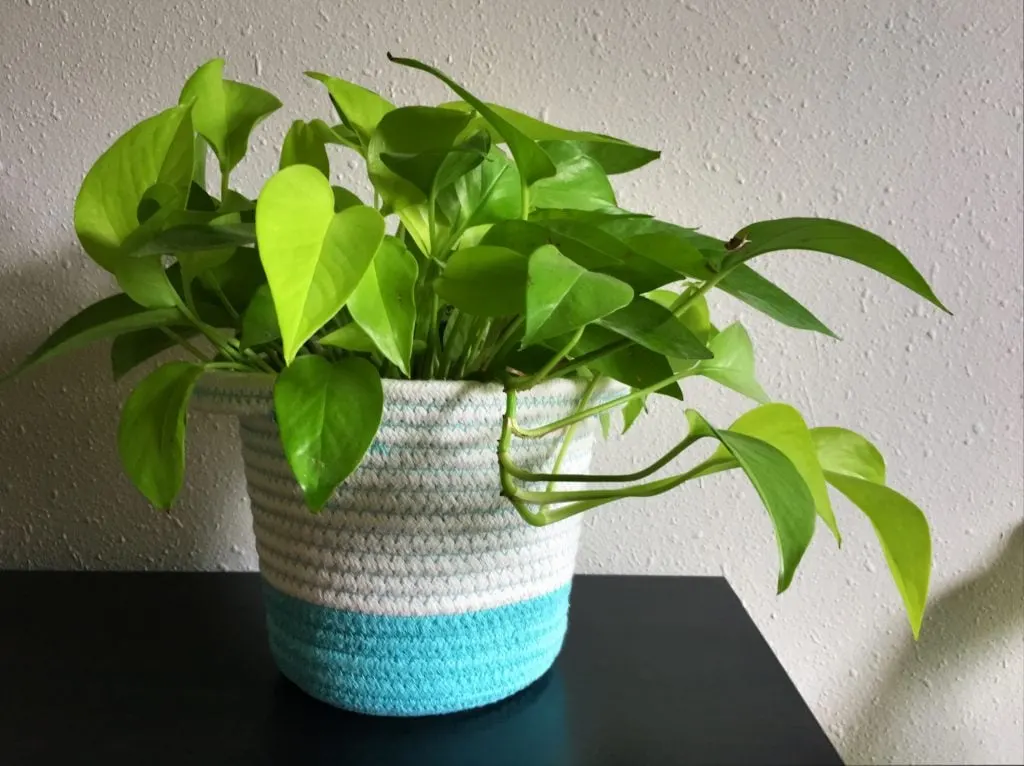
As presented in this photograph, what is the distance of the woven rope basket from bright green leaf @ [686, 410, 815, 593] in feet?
0.45

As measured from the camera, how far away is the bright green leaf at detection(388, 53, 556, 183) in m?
0.43

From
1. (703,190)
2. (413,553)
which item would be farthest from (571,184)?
(703,190)

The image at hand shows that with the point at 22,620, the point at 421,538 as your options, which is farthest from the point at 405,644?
the point at 22,620

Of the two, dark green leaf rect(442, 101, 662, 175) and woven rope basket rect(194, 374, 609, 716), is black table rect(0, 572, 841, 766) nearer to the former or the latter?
woven rope basket rect(194, 374, 609, 716)

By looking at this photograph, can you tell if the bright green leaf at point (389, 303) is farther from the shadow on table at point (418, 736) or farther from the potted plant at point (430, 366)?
the shadow on table at point (418, 736)

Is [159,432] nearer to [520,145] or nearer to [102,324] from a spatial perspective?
[102,324]

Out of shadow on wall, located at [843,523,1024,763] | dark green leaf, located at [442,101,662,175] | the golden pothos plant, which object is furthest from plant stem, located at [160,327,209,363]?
shadow on wall, located at [843,523,1024,763]

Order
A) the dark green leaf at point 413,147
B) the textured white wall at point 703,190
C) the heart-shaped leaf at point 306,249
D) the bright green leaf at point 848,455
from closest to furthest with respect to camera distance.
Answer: the heart-shaped leaf at point 306,249
the dark green leaf at point 413,147
the bright green leaf at point 848,455
the textured white wall at point 703,190

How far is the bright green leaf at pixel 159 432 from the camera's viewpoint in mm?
455

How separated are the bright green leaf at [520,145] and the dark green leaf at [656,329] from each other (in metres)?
0.09

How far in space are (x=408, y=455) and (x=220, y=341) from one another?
130 millimetres

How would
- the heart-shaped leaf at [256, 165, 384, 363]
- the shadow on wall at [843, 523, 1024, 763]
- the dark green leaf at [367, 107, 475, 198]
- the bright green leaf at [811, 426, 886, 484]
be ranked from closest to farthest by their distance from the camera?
the heart-shaped leaf at [256, 165, 384, 363], the dark green leaf at [367, 107, 475, 198], the bright green leaf at [811, 426, 886, 484], the shadow on wall at [843, 523, 1024, 763]

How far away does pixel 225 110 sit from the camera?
1.83 feet

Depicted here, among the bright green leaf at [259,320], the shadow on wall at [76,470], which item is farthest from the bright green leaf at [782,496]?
the shadow on wall at [76,470]
